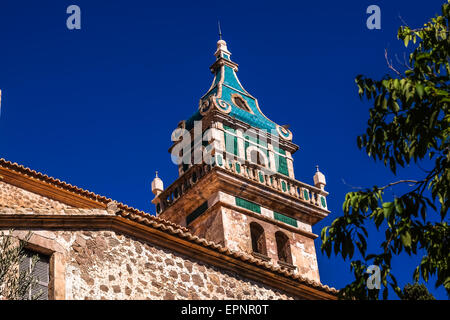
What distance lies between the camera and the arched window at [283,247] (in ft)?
104

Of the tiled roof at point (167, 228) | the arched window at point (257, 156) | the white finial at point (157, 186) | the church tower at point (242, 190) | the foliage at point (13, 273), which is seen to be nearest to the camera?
the foliage at point (13, 273)

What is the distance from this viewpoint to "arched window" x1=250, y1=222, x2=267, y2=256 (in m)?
31.3

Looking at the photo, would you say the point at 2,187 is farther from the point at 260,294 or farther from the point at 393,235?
the point at 393,235

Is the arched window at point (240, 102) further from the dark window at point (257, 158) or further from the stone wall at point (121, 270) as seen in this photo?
the stone wall at point (121, 270)

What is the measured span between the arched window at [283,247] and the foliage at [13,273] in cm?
1939

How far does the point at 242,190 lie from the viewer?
3155cm

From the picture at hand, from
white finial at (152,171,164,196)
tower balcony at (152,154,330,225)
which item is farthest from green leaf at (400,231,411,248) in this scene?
white finial at (152,171,164,196)

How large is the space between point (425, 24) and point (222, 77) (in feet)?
86.9

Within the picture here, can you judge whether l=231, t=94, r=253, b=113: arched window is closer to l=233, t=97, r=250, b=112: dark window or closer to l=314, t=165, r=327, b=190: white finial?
l=233, t=97, r=250, b=112: dark window

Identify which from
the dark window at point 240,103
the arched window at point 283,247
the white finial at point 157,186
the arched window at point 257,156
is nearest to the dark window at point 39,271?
the arched window at point 283,247

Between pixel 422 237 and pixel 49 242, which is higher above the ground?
pixel 49 242

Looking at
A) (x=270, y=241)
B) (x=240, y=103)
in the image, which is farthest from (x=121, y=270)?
(x=240, y=103)

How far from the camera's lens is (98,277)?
13766 mm
